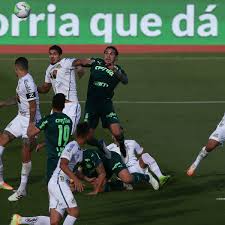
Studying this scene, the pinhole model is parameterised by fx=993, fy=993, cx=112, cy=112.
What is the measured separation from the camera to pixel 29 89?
61.8 feet

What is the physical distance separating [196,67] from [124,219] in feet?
65.4

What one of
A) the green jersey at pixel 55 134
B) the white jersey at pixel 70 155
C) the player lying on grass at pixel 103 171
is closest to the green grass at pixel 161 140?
the player lying on grass at pixel 103 171

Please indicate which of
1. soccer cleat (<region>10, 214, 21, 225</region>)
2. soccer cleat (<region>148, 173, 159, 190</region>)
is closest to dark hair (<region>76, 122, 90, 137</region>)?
soccer cleat (<region>10, 214, 21, 225</region>)

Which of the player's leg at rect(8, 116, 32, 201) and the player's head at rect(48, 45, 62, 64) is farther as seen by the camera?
the player's head at rect(48, 45, 62, 64)

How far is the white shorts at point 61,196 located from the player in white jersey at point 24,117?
335 centimetres

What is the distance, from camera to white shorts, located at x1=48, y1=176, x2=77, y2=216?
15.0m

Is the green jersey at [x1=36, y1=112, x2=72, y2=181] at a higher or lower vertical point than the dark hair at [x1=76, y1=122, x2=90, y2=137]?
lower

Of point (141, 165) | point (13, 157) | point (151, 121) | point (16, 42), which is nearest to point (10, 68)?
point (16, 42)

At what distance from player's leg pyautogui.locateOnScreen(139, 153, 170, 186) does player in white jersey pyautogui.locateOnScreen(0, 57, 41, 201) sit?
2317 millimetres

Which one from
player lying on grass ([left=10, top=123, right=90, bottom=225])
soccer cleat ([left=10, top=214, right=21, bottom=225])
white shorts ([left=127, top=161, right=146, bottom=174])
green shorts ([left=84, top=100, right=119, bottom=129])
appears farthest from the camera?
green shorts ([left=84, top=100, right=119, bottom=129])

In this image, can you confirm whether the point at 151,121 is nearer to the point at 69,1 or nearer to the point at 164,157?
the point at 164,157

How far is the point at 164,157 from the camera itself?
74.8 feet

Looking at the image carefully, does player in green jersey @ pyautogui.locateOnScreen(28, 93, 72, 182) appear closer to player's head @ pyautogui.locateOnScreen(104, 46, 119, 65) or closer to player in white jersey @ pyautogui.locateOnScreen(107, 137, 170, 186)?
player in white jersey @ pyautogui.locateOnScreen(107, 137, 170, 186)

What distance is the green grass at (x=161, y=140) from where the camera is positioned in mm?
17594
